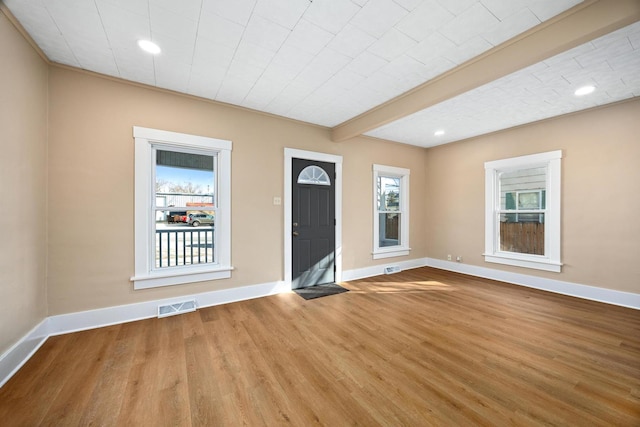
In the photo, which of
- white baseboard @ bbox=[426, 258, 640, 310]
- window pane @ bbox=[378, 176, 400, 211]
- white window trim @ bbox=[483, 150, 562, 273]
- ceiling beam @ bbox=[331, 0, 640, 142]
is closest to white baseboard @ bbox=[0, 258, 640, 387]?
white baseboard @ bbox=[426, 258, 640, 310]

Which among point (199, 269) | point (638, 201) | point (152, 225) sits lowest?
point (199, 269)

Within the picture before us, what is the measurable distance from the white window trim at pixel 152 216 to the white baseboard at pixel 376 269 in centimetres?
219

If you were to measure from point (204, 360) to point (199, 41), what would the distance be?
2.83 m

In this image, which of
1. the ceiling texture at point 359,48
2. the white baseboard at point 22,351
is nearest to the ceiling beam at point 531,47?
the ceiling texture at point 359,48

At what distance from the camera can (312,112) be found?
3.76 metres

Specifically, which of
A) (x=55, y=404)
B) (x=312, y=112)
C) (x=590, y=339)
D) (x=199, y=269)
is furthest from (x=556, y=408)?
(x=312, y=112)

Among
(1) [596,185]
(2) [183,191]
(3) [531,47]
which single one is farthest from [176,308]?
(1) [596,185]

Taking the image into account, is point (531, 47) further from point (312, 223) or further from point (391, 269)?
point (391, 269)

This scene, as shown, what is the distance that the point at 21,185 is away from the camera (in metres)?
2.14

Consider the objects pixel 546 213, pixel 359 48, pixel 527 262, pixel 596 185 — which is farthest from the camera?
pixel 527 262

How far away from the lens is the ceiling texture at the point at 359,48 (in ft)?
6.08

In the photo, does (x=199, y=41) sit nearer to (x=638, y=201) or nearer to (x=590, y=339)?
(x=590, y=339)

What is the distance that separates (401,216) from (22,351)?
571 centimetres

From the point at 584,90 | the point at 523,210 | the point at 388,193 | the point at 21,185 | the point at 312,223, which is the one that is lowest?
the point at 312,223
